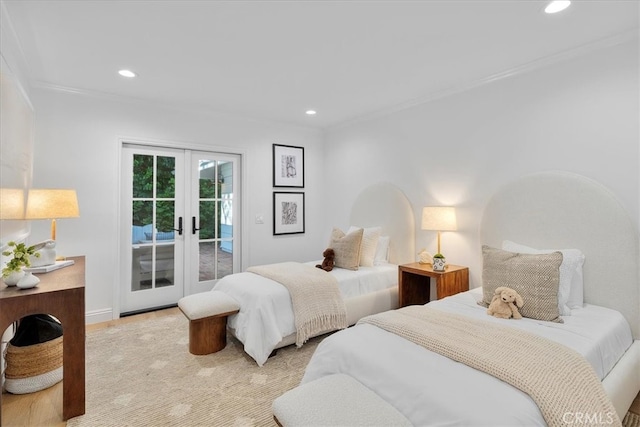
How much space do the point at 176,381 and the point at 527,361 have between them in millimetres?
2229

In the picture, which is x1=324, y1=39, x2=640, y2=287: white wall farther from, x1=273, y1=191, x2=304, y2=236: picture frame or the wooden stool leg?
the wooden stool leg

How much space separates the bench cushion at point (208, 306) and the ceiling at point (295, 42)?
2.04 metres

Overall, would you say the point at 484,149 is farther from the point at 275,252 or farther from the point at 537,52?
the point at 275,252

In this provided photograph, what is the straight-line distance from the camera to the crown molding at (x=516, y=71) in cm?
236

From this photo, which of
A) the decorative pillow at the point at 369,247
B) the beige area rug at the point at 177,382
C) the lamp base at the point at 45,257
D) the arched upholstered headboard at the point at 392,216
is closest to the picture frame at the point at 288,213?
the arched upholstered headboard at the point at 392,216

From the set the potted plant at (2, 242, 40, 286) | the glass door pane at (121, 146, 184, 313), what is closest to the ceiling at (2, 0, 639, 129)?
the glass door pane at (121, 146, 184, 313)

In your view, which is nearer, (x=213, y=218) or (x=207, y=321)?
(x=207, y=321)

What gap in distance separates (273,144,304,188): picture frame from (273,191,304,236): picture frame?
0.53 ft

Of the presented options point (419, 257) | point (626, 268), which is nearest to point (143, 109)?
point (419, 257)

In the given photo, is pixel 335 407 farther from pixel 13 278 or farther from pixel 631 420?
pixel 13 278

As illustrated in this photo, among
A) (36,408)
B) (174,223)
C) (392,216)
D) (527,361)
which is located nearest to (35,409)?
(36,408)

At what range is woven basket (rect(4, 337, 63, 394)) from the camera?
2174mm

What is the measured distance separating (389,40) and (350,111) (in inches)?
71.2

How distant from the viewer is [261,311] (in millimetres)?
2611
